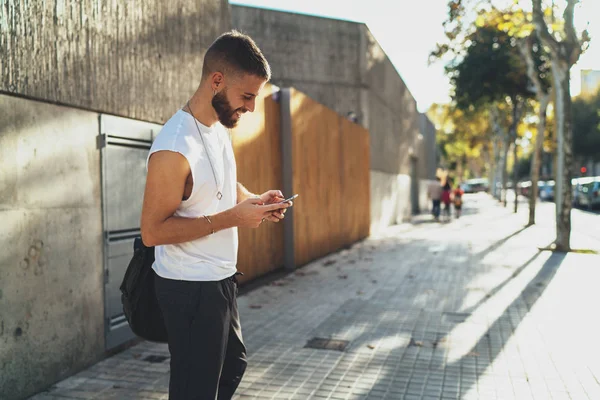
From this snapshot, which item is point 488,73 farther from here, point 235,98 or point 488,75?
point 235,98

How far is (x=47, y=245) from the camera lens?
4.36 m

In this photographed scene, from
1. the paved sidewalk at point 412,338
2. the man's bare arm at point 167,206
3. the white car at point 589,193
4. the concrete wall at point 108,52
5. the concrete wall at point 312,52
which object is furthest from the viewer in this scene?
the white car at point 589,193

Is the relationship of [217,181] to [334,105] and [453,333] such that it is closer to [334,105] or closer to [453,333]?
[453,333]

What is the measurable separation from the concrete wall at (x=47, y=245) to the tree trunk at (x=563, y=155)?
34.3 ft

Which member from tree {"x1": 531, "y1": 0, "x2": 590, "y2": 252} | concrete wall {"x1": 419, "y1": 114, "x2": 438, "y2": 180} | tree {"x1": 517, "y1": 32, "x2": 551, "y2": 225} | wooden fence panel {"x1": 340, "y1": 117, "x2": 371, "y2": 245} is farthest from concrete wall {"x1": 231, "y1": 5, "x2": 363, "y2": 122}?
concrete wall {"x1": 419, "y1": 114, "x2": 438, "y2": 180}

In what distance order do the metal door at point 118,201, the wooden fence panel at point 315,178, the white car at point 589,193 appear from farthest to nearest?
the white car at point 589,193 → the wooden fence panel at point 315,178 → the metal door at point 118,201

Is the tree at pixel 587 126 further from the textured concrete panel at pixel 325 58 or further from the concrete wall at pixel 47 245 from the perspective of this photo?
the concrete wall at pixel 47 245

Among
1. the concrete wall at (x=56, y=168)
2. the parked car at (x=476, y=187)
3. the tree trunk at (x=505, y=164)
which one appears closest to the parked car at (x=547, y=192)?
the tree trunk at (x=505, y=164)

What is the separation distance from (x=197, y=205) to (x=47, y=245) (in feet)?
8.17

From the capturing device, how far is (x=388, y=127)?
72.6 feet

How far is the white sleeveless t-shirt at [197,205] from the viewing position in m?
2.29

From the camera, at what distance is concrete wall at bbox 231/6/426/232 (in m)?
17.5

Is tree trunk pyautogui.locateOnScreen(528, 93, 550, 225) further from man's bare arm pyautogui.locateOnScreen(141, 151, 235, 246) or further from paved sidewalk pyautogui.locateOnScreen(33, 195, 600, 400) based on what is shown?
man's bare arm pyautogui.locateOnScreen(141, 151, 235, 246)

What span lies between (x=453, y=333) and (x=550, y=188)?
45447 millimetres
